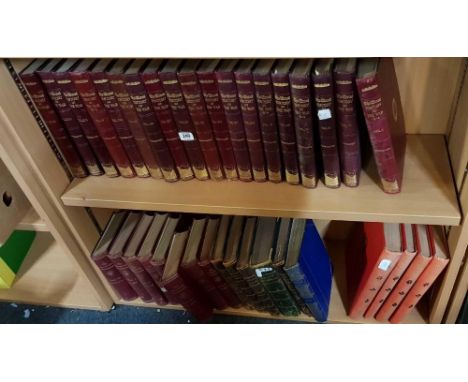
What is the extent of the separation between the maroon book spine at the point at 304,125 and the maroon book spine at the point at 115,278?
0.51m

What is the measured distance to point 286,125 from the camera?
79 centimetres

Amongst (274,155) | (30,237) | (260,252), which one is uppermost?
(274,155)

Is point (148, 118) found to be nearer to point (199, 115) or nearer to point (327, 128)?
point (199, 115)

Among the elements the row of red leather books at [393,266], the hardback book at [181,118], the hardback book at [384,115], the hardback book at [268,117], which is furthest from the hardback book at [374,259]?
the hardback book at [181,118]

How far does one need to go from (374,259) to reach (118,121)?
0.57 metres

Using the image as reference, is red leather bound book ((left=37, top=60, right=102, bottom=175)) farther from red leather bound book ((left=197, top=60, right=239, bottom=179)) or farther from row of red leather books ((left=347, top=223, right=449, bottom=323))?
row of red leather books ((left=347, top=223, right=449, bottom=323))

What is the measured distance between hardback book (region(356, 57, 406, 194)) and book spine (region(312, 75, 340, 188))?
5cm

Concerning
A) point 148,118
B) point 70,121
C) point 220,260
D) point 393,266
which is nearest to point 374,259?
point 393,266

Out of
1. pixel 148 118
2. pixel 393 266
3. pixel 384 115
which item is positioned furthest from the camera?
pixel 393 266

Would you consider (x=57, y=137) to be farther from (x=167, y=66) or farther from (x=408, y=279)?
(x=408, y=279)
